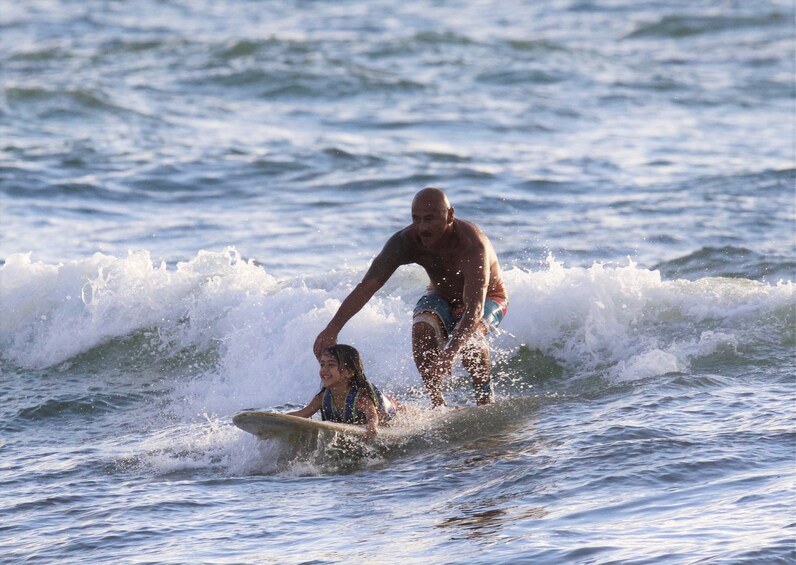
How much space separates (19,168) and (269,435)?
11.5 m

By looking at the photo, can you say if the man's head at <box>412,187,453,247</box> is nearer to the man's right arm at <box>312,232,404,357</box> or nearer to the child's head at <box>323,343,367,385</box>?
the man's right arm at <box>312,232,404,357</box>

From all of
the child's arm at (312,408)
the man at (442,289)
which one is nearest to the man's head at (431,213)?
the man at (442,289)

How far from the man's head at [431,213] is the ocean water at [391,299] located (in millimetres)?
1267

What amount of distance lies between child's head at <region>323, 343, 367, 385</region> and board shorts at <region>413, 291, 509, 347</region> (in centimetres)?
60

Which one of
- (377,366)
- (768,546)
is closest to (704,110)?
(377,366)

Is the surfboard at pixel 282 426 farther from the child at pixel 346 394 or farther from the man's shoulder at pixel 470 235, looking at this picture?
the man's shoulder at pixel 470 235

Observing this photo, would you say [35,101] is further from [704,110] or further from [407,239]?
[407,239]

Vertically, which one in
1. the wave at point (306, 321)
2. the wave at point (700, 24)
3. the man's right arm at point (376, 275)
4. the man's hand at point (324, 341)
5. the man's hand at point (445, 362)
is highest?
the wave at point (700, 24)

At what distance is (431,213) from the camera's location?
25.6 ft

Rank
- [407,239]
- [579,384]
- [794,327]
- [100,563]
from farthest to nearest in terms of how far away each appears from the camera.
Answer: [794,327]
[579,384]
[407,239]
[100,563]

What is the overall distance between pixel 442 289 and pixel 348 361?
3.05 ft

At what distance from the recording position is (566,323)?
35.4 ft

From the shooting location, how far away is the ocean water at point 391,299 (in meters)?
6.71

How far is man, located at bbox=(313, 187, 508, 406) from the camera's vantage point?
786 cm
